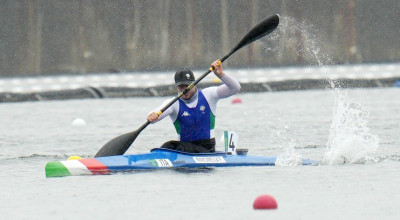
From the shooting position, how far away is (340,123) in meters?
16.1

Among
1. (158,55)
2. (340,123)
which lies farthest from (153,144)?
(158,55)

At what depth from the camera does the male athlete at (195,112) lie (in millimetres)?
14711

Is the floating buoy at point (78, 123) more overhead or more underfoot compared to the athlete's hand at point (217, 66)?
more underfoot

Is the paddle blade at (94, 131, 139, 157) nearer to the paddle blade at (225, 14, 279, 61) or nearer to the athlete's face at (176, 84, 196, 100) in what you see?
the athlete's face at (176, 84, 196, 100)

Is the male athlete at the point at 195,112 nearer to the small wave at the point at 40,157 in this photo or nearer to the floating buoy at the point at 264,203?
the small wave at the point at 40,157

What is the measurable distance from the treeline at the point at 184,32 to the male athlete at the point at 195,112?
76.6 ft

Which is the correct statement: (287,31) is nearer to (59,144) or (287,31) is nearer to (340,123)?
(59,144)

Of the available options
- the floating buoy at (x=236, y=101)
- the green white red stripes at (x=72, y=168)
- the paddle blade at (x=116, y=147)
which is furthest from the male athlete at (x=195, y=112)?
the floating buoy at (x=236, y=101)

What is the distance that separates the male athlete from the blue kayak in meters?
0.33

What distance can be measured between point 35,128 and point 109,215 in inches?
493

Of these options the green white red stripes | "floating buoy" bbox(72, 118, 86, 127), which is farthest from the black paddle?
"floating buoy" bbox(72, 118, 86, 127)

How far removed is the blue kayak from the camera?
1381 centimetres

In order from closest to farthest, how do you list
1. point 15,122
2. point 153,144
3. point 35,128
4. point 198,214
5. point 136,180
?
point 198,214
point 136,180
point 153,144
point 35,128
point 15,122

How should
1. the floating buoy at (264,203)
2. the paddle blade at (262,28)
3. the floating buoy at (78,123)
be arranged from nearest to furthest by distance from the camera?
1. the floating buoy at (264,203)
2. the paddle blade at (262,28)
3. the floating buoy at (78,123)
